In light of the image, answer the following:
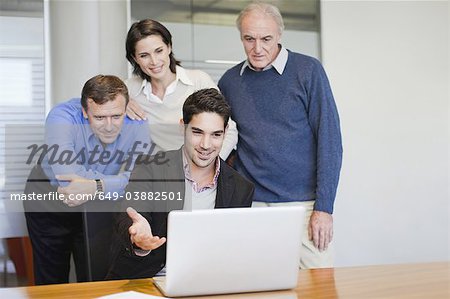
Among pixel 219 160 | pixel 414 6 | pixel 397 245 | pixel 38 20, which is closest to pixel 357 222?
pixel 397 245

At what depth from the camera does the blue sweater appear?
124 inches

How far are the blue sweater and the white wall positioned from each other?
1378mm

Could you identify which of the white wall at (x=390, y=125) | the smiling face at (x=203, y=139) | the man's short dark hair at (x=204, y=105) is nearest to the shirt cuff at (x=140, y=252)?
the smiling face at (x=203, y=139)

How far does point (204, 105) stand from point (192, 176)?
0.29 m

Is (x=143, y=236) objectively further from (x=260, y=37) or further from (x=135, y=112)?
(x=260, y=37)

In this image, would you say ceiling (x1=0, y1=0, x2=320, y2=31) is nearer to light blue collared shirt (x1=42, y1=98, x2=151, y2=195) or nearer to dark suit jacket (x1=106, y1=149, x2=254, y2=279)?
light blue collared shirt (x1=42, y1=98, x2=151, y2=195)

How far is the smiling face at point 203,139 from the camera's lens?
2.76m

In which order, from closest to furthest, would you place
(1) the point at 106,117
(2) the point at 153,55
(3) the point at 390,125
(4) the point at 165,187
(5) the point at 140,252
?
(5) the point at 140,252, (4) the point at 165,187, (1) the point at 106,117, (2) the point at 153,55, (3) the point at 390,125

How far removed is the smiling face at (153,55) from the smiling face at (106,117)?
19cm

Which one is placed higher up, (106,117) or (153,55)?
(153,55)

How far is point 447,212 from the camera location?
191 inches

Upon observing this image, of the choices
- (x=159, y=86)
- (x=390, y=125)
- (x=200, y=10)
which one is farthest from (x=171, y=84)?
(x=390, y=125)

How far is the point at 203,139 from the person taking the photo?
9.13ft

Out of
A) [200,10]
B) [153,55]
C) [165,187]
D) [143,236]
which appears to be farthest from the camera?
[200,10]
